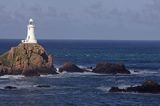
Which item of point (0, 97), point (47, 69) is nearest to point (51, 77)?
point (47, 69)

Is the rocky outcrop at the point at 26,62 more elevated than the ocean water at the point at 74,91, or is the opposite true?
the rocky outcrop at the point at 26,62

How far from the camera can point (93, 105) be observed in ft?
270

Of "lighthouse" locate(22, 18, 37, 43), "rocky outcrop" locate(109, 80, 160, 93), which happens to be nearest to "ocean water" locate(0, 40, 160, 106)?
"rocky outcrop" locate(109, 80, 160, 93)

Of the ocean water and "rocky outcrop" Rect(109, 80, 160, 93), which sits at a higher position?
"rocky outcrop" Rect(109, 80, 160, 93)

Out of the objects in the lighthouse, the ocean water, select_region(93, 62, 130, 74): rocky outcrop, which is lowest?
the ocean water

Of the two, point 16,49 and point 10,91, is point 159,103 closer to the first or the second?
point 10,91

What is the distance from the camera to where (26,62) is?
123m

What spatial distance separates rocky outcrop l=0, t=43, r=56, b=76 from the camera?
12362 cm

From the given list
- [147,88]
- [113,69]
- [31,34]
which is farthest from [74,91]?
[31,34]

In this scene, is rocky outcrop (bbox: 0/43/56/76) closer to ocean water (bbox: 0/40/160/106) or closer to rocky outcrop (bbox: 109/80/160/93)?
ocean water (bbox: 0/40/160/106)

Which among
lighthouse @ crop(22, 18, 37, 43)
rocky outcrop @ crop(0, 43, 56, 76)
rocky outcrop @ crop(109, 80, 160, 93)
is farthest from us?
lighthouse @ crop(22, 18, 37, 43)

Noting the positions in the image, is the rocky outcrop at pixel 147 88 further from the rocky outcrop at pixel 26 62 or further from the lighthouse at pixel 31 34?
the lighthouse at pixel 31 34

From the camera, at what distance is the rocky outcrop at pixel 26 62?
124 meters

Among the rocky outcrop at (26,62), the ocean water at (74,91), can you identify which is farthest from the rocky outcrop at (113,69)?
the rocky outcrop at (26,62)
